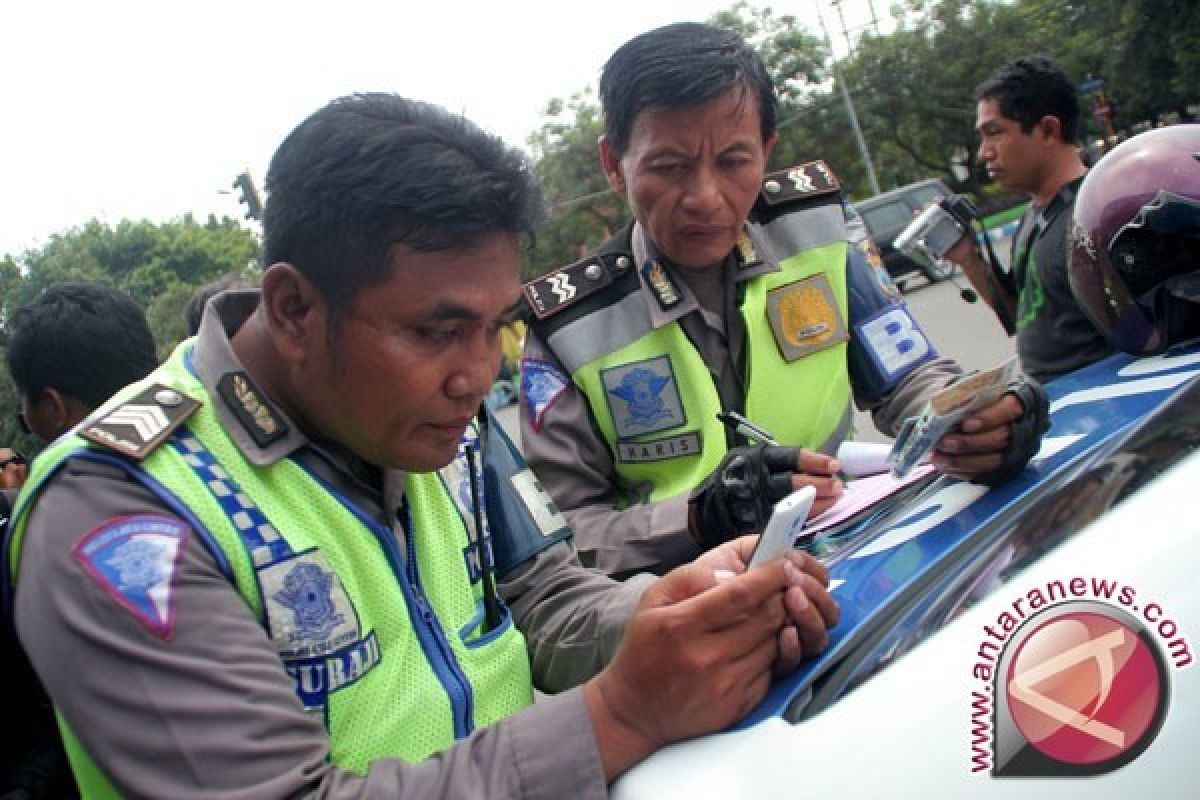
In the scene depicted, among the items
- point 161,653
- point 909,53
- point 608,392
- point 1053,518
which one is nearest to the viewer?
point 161,653

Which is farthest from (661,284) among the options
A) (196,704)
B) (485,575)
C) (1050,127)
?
(1050,127)

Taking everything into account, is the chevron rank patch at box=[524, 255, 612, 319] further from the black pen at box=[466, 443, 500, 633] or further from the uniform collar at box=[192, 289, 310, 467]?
the uniform collar at box=[192, 289, 310, 467]

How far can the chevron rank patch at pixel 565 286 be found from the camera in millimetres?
2043

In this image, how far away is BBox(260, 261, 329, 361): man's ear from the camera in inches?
48.4

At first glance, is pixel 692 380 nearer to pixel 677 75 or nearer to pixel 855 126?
pixel 677 75

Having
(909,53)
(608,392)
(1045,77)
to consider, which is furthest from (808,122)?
(608,392)

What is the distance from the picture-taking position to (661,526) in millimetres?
1849

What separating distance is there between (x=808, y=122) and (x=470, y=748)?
30.0 m

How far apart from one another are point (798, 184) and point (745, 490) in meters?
0.87

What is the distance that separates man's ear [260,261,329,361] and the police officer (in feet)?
2.65

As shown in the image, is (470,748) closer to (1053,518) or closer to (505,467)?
(505,467)

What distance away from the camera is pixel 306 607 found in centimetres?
114

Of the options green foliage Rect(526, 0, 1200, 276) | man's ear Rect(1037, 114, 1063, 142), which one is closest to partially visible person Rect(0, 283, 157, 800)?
man's ear Rect(1037, 114, 1063, 142)

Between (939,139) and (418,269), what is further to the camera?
(939,139)
